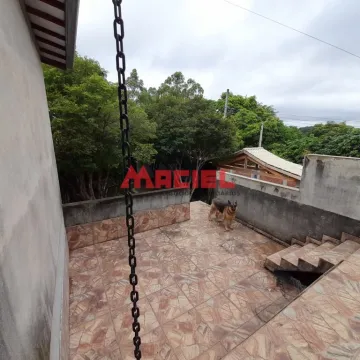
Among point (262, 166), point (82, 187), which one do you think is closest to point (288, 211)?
point (262, 166)

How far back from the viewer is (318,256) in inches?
146

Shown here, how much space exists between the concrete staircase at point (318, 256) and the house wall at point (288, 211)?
0.16 m

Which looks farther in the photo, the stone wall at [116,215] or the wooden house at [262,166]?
the wooden house at [262,166]

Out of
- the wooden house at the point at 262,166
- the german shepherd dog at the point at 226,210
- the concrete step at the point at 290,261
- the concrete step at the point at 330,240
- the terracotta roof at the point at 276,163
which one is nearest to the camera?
the concrete step at the point at 290,261

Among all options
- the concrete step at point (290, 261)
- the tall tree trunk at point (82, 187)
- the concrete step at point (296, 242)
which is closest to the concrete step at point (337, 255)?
the concrete step at point (290, 261)

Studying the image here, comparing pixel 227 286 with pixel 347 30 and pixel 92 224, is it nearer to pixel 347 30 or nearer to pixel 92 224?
pixel 92 224

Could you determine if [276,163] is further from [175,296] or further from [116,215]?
[175,296]

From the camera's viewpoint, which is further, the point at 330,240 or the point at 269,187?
the point at 269,187

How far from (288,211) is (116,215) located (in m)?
4.43

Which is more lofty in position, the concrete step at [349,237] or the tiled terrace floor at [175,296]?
the concrete step at [349,237]

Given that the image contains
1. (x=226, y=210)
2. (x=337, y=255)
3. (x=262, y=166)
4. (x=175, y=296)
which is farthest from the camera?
(x=262, y=166)

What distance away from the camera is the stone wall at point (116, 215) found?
4.51m

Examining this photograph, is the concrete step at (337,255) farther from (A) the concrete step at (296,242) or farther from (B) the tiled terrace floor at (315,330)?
(A) the concrete step at (296,242)

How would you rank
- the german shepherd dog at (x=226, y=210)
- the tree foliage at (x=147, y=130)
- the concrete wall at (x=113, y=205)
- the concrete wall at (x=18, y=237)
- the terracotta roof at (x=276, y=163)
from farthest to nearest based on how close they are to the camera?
the terracotta roof at (x=276, y=163) < the german shepherd dog at (x=226, y=210) < the tree foliage at (x=147, y=130) < the concrete wall at (x=113, y=205) < the concrete wall at (x=18, y=237)
